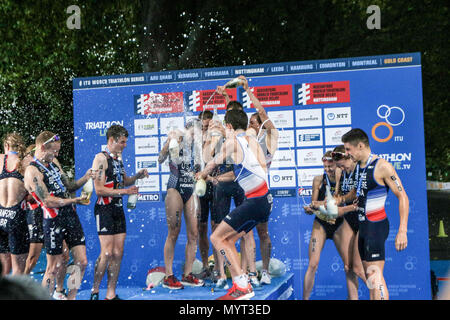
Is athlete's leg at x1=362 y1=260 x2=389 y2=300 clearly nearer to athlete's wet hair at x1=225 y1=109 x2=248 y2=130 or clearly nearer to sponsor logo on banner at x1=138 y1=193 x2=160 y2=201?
athlete's wet hair at x1=225 y1=109 x2=248 y2=130

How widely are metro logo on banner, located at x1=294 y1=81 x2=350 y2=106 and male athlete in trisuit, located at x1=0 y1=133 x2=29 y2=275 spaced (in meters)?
3.26

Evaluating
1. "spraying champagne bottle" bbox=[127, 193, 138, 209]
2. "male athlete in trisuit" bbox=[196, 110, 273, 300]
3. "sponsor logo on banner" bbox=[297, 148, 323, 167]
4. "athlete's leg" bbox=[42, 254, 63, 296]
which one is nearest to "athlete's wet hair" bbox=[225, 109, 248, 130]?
"male athlete in trisuit" bbox=[196, 110, 273, 300]

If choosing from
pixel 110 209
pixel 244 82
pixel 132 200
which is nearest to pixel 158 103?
pixel 244 82

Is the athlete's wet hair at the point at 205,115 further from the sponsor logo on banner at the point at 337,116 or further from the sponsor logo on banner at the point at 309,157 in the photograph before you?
the sponsor logo on banner at the point at 337,116

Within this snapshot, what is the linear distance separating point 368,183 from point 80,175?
348cm

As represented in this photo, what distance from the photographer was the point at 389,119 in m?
5.52

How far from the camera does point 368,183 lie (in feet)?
16.5

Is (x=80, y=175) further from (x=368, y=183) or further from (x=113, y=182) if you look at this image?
(x=368, y=183)

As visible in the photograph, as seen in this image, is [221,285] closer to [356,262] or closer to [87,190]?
[356,262]

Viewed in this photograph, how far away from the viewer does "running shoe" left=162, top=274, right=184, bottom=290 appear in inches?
227

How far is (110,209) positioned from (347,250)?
2.58 m

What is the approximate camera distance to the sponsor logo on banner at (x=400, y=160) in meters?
5.48

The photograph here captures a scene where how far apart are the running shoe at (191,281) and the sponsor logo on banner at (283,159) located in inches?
61.6
